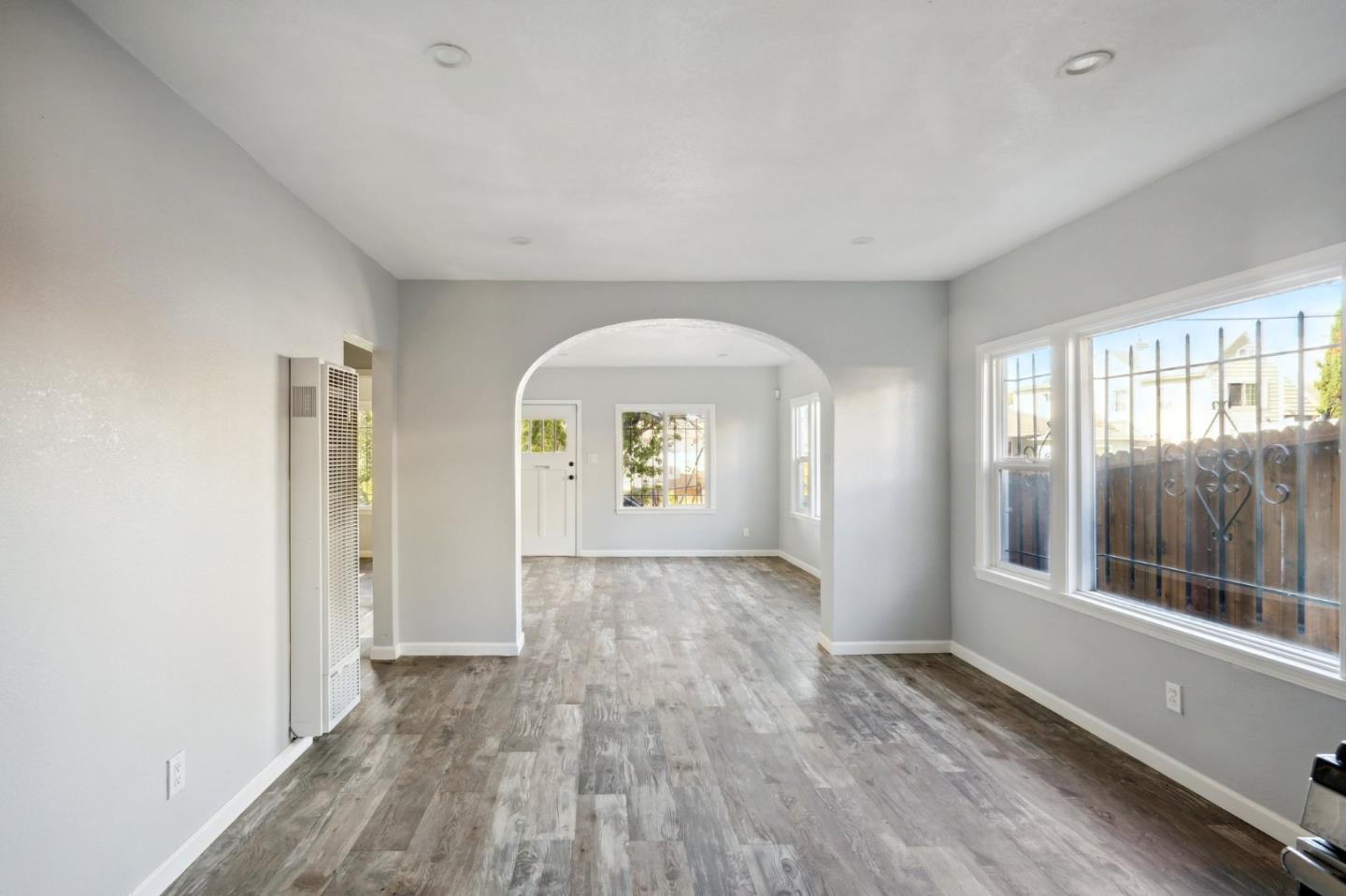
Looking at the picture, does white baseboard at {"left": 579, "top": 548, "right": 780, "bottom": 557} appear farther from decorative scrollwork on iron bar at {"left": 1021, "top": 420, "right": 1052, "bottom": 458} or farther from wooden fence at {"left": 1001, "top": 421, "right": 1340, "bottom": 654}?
wooden fence at {"left": 1001, "top": 421, "right": 1340, "bottom": 654}

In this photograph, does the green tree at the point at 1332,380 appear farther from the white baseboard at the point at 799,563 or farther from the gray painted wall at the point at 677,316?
the white baseboard at the point at 799,563

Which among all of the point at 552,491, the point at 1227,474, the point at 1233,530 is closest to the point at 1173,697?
the point at 1233,530

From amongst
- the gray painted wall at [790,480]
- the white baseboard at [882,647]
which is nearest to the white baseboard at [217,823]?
the white baseboard at [882,647]

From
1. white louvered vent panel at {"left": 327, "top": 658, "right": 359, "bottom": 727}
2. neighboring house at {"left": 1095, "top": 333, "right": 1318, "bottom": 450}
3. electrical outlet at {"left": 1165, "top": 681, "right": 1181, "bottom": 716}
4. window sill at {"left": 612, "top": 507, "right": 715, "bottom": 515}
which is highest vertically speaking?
neighboring house at {"left": 1095, "top": 333, "right": 1318, "bottom": 450}

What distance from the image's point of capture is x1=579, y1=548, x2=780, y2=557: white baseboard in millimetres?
8758

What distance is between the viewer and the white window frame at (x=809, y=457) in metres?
7.61

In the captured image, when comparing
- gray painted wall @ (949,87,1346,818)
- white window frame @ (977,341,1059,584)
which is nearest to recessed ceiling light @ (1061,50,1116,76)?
gray painted wall @ (949,87,1346,818)

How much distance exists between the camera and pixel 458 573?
4551mm

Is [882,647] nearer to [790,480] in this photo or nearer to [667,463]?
[790,480]

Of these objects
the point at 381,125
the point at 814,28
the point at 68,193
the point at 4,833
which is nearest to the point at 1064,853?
the point at 814,28

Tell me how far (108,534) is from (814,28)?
7.78 ft

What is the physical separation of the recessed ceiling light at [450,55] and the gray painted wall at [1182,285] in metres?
2.71

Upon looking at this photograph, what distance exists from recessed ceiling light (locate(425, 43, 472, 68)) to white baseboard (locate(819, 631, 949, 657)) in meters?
3.95

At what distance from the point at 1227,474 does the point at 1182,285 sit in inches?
30.5
